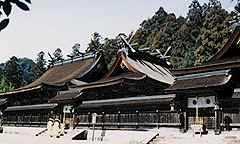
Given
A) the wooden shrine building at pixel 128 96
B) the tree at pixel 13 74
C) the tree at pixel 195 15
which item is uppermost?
the tree at pixel 195 15

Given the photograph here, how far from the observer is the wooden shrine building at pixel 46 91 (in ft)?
108

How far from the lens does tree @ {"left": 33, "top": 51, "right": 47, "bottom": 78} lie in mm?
95106

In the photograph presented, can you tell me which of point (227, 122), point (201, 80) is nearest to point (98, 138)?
point (201, 80)

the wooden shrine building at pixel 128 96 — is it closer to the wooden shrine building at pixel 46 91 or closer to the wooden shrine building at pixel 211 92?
the wooden shrine building at pixel 211 92

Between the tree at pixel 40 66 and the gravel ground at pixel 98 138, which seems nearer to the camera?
the gravel ground at pixel 98 138

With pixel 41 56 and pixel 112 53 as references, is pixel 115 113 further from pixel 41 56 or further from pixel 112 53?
pixel 41 56

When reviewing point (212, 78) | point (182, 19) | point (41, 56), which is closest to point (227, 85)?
point (212, 78)

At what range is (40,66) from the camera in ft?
333

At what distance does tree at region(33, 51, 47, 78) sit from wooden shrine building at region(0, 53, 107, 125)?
5155 cm

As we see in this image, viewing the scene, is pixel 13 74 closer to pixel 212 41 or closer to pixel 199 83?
pixel 212 41

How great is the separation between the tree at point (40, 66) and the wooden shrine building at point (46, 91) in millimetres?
51548

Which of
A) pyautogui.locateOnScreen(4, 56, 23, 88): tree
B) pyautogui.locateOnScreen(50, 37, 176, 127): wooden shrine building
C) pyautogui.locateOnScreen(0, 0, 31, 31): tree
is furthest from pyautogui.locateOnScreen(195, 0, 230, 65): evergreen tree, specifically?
pyautogui.locateOnScreen(4, 56, 23, 88): tree

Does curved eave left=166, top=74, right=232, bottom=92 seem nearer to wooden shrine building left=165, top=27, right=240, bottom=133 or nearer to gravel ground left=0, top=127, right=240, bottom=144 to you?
wooden shrine building left=165, top=27, right=240, bottom=133

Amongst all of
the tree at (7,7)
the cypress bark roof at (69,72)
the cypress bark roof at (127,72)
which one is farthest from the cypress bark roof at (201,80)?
the tree at (7,7)
